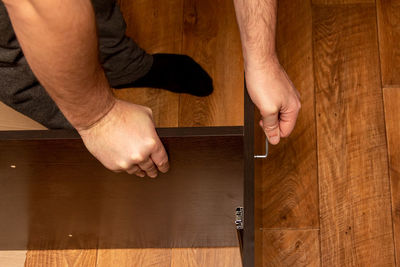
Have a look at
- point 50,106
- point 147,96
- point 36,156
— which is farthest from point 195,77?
point 36,156

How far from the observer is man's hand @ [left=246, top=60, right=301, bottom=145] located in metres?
0.75

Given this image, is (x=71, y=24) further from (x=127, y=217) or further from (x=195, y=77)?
(x=195, y=77)

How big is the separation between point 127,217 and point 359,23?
765 millimetres

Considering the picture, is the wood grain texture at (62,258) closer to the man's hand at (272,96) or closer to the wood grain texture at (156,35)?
the wood grain texture at (156,35)

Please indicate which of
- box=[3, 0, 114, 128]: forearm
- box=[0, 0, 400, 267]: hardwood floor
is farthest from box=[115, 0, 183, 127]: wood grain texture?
box=[3, 0, 114, 128]: forearm

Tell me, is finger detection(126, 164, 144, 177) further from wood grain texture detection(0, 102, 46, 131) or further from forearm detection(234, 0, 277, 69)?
wood grain texture detection(0, 102, 46, 131)

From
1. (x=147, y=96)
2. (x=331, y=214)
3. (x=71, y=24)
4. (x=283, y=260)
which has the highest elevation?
(x=147, y=96)

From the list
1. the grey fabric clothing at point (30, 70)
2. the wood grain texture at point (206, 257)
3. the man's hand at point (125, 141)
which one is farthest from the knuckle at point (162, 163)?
the wood grain texture at point (206, 257)

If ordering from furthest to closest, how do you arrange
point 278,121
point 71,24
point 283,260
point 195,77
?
point 195,77 → point 283,260 → point 278,121 → point 71,24

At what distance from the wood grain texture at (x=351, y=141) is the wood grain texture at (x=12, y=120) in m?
0.65

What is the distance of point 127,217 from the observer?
3.20ft

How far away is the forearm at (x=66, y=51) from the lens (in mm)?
623

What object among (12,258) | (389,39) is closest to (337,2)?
(389,39)

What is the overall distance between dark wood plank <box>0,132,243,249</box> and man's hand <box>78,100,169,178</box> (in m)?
0.02
